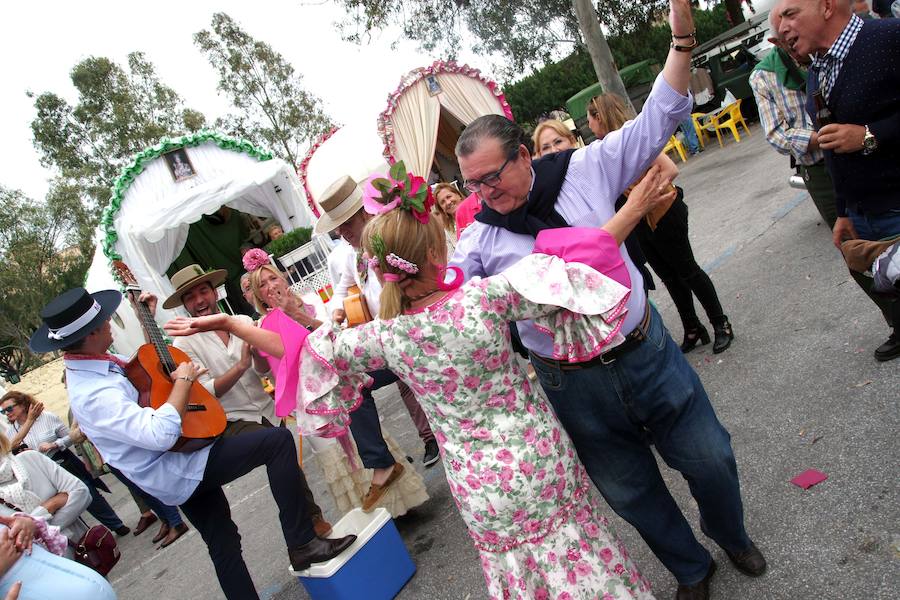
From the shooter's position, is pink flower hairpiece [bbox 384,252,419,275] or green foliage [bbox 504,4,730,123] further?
green foliage [bbox 504,4,730,123]

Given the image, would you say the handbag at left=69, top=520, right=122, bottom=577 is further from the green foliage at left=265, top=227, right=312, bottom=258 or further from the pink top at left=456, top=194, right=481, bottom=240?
the green foliage at left=265, top=227, right=312, bottom=258

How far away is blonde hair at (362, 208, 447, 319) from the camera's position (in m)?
1.84

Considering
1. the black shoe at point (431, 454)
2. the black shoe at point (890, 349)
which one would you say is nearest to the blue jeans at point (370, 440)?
the black shoe at point (431, 454)

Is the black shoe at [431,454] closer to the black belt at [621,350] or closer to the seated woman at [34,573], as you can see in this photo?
the seated woman at [34,573]

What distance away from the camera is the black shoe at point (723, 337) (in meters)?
4.14

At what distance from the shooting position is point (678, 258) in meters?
4.06

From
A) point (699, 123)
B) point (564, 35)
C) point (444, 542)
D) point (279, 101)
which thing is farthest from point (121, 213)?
point (564, 35)

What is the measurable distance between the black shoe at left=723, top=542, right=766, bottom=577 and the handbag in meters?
3.24

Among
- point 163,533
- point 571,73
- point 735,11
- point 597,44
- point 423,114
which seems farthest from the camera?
point 571,73

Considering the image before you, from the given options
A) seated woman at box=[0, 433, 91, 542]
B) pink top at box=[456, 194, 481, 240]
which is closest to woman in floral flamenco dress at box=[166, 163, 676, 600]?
pink top at box=[456, 194, 481, 240]

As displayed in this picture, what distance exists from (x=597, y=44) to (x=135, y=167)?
982 cm

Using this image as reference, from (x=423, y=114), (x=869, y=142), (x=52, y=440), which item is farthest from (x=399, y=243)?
(x=423, y=114)

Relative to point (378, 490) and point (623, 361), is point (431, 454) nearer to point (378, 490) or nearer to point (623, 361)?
point (378, 490)

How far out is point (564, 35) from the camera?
2511 cm
